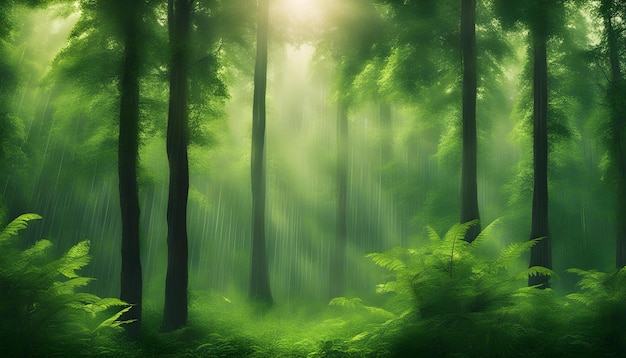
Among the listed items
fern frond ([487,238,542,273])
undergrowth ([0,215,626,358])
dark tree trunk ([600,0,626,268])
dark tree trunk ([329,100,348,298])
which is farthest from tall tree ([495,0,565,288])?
dark tree trunk ([329,100,348,298])

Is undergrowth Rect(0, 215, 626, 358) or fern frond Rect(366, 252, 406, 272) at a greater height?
fern frond Rect(366, 252, 406, 272)

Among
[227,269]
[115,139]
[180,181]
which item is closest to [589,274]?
[180,181]

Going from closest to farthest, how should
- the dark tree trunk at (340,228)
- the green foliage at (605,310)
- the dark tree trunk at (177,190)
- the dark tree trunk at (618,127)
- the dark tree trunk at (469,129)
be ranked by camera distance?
the green foliage at (605,310) < the dark tree trunk at (177,190) < the dark tree trunk at (469,129) < the dark tree trunk at (618,127) < the dark tree trunk at (340,228)

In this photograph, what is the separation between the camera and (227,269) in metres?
28.8

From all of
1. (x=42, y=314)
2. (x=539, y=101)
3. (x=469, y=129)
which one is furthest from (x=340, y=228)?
(x=42, y=314)

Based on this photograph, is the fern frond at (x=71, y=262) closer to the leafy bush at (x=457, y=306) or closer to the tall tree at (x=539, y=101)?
the leafy bush at (x=457, y=306)

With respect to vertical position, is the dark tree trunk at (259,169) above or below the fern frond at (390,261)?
above

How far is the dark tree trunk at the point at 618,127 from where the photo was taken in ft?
46.9

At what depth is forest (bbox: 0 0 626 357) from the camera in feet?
24.6

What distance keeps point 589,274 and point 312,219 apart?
22902 millimetres

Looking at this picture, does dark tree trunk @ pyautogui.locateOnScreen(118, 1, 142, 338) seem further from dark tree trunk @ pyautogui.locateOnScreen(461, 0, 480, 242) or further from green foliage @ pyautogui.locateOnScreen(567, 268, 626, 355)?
green foliage @ pyautogui.locateOnScreen(567, 268, 626, 355)

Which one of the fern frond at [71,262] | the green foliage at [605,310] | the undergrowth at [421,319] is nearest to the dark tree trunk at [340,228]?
the green foliage at [605,310]

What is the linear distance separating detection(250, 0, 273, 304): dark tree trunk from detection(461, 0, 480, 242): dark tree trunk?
20.6ft

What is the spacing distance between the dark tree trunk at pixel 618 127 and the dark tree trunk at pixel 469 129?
4.02m
